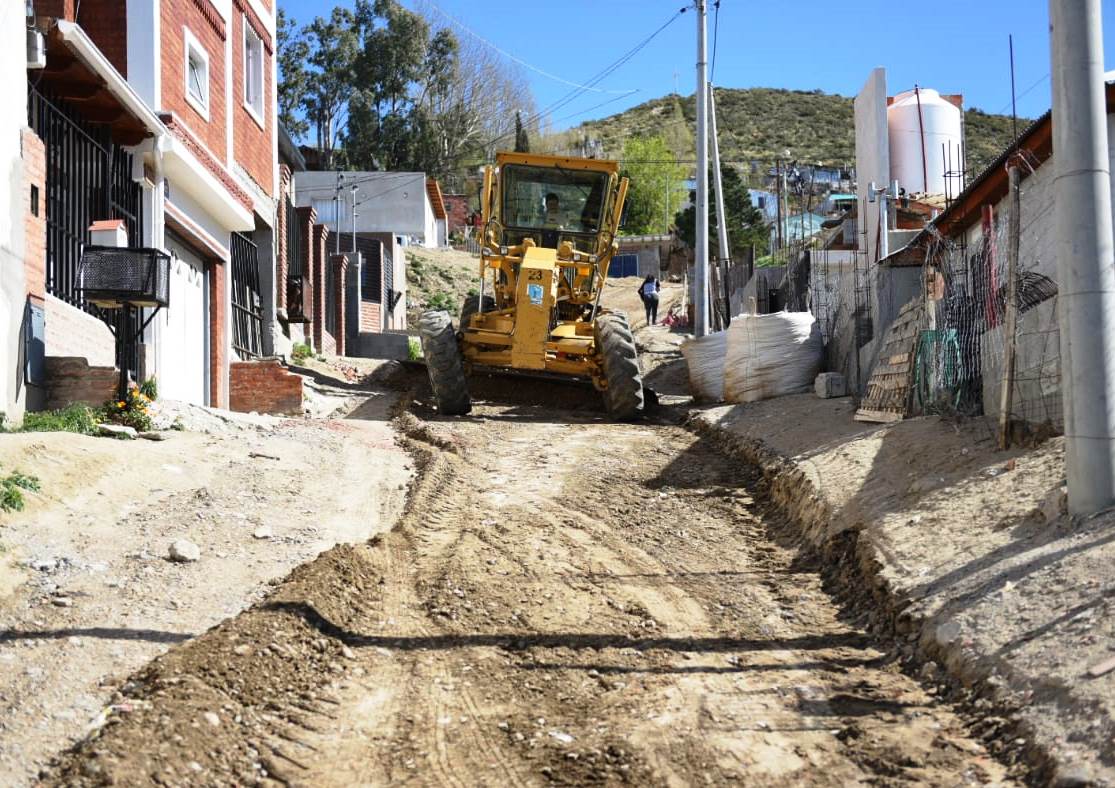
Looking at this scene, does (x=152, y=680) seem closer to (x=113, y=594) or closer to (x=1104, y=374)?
(x=113, y=594)

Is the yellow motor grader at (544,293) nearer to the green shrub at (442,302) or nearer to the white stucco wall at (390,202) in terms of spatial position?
the green shrub at (442,302)

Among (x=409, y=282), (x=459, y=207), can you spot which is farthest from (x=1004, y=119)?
(x=409, y=282)

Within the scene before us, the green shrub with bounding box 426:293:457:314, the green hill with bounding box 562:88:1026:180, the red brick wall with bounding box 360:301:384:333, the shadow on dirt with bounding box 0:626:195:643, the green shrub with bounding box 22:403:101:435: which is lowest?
the shadow on dirt with bounding box 0:626:195:643

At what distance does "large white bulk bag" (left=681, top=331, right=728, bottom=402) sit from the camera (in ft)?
58.9

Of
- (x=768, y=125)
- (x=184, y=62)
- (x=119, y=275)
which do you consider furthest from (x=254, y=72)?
(x=768, y=125)

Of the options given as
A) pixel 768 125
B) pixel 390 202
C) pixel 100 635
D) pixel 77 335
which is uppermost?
pixel 768 125

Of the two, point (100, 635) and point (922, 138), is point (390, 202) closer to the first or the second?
point (922, 138)

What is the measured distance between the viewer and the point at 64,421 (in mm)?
10195

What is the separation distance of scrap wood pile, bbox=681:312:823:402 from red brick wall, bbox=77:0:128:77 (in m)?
8.66

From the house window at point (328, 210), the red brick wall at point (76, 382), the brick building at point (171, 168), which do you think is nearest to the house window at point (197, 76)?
the brick building at point (171, 168)

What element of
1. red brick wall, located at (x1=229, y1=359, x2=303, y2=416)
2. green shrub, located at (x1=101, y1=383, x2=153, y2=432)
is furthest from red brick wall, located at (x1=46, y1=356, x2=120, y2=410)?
red brick wall, located at (x1=229, y1=359, x2=303, y2=416)

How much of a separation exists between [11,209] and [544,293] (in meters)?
7.06

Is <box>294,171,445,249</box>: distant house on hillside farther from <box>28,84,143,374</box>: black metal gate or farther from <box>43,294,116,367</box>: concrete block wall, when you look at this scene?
<box>43,294,116,367</box>: concrete block wall

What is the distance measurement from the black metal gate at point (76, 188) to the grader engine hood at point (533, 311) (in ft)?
15.5
